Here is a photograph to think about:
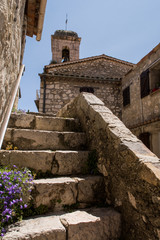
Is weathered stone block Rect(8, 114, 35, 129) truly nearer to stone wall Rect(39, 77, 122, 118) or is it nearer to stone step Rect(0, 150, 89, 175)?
stone step Rect(0, 150, 89, 175)

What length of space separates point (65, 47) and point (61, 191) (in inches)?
739

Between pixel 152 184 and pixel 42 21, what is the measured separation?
430 cm

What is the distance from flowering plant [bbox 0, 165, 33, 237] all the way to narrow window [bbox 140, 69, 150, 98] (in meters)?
8.30

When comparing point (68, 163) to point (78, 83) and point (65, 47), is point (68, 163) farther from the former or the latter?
point (65, 47)

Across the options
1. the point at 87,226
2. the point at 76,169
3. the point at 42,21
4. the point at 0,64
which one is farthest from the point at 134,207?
the point at 42,21

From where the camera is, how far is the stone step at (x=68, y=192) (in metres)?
1.78

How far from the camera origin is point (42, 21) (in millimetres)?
4113

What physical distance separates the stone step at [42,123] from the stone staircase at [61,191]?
2 cm

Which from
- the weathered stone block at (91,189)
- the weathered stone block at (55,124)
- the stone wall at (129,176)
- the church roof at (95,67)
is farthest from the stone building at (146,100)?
the weathered stone block at (91,189)

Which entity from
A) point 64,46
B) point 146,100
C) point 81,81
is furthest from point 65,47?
point 146,100

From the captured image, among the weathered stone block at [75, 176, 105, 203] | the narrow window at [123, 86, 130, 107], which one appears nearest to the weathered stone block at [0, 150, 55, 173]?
the weathered stone block at [75, 176, 105, 203]

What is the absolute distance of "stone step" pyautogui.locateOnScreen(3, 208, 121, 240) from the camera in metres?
1.38

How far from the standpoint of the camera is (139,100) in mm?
9438

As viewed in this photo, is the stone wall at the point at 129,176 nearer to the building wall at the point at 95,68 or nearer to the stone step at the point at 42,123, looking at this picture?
the stone step at the point at 42,123
